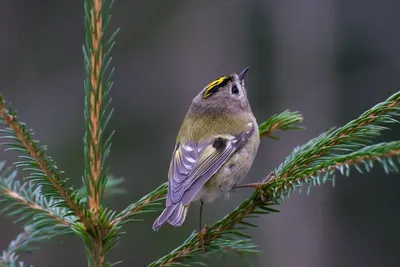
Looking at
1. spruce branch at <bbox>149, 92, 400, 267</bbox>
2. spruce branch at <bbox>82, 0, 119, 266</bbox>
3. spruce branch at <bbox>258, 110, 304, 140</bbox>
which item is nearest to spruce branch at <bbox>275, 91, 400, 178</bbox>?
spruce branch at <bbox>149, 92, 400, 267</bbox>

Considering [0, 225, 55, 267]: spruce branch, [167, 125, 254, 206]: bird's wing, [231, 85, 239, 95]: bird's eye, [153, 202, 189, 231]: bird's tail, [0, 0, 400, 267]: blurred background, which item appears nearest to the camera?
[0, 225, 55, 267]: spruce branch

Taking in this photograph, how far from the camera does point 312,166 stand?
1.42 metres

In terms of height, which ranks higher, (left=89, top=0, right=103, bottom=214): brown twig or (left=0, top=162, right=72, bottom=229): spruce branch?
(left=89, top=0, right=103, bottom=214): brown twig

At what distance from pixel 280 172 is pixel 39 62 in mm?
5137

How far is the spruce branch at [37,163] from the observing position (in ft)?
3.90

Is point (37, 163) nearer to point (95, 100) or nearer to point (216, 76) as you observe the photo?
point (95, 100)

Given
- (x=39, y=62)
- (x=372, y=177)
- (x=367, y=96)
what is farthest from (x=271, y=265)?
(x=39, y=62)

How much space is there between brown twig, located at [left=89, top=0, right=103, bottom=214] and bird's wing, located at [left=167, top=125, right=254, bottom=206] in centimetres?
38

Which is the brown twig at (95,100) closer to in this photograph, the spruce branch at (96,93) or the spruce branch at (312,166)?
the spruce branch at (96,93)

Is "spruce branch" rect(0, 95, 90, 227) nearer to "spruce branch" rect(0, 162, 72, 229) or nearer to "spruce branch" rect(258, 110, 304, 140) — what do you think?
"spruce branch" rect(0, 162, 72, 229)

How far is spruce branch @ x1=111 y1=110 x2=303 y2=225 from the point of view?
4.55ft

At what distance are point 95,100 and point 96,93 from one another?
17 mm

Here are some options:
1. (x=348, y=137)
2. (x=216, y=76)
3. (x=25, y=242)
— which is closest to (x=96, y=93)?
(x=25, y=242)

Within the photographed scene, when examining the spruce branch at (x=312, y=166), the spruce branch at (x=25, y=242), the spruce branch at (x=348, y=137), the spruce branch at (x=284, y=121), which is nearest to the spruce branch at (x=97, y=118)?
the spruce branch at (x=312, y=166)
